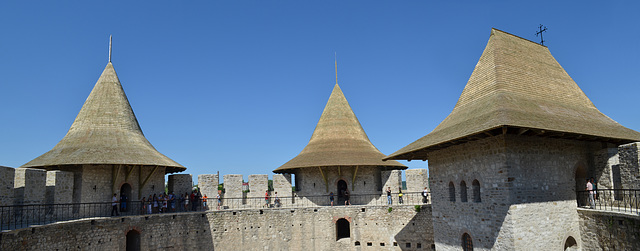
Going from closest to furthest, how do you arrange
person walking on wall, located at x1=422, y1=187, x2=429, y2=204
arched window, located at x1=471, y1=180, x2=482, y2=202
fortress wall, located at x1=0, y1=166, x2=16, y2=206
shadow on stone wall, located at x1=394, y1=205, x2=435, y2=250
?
fortress wall, located at x1=0, y1=166, x2=16, y2=206 < arched window, located at x1=471, y1=180, x2=482, y2=202 < shadow on stone wall, located at x1=394, y1=205, x2=435, y2=250 < person walking on wall, located at x1=422, y1=187, x2=429, y2=204

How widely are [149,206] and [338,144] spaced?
9722 mm

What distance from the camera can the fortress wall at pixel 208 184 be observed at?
21.1 meters

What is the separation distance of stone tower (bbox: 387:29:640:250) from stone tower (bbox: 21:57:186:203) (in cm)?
1126

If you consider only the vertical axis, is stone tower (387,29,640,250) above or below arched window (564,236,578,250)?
above

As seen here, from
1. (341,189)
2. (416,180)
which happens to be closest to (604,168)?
(416,180)

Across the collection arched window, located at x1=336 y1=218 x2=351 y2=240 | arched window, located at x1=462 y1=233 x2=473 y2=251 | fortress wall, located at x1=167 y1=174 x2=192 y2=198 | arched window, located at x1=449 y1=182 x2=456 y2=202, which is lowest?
arched window, located at x1=336 y1=218 x2=351 y2=240

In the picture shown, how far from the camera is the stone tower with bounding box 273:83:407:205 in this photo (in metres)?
21.7

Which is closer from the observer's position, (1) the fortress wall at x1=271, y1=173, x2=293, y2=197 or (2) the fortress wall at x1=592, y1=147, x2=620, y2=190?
(2) the fortress wall at x1=592, y1=147, x2=620, y2=190

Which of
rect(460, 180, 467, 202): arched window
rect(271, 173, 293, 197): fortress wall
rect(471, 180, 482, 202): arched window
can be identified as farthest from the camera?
rect(271, 173, 293, 197): fortress wall

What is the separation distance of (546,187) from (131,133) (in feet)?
54.1

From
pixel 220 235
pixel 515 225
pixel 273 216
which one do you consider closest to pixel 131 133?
pixel 220 235

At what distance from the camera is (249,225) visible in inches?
789

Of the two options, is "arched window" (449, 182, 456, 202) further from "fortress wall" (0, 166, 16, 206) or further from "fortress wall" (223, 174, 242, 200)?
"fortress wall" (0, 166, 16, 206)

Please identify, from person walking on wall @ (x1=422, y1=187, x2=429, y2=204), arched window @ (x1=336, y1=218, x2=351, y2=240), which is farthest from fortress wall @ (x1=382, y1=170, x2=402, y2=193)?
arched window @ (x1=336, y1=218, x2=351, y2=240)
